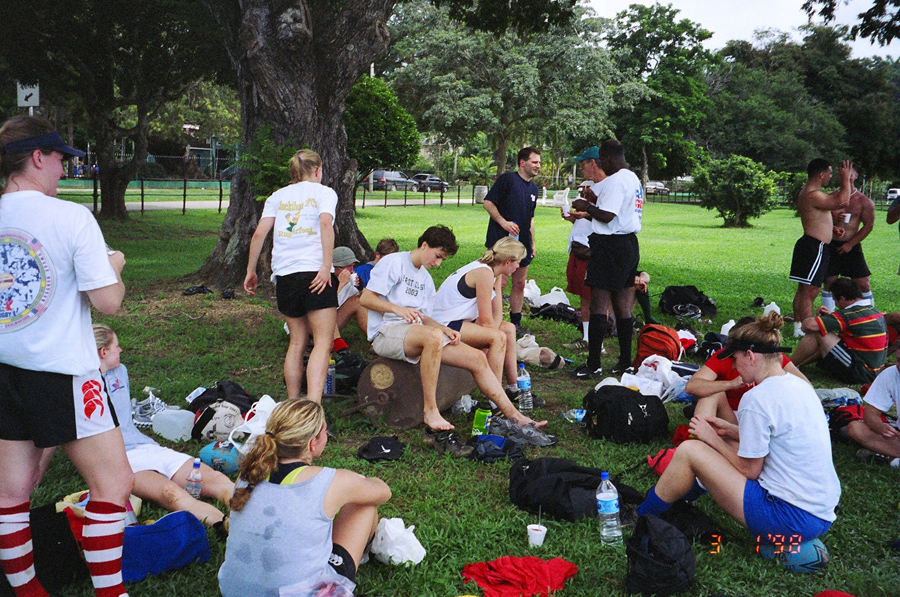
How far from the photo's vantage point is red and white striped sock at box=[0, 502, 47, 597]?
2611 mm

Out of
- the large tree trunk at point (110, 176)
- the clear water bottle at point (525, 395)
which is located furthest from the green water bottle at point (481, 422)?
the large tree trunk at point (110, 176)

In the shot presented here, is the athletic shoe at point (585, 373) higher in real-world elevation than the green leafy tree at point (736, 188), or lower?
lower

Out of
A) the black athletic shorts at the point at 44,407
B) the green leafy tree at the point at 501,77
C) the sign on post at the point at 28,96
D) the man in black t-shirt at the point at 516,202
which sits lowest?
the black athletic shorts at the point at 44,407

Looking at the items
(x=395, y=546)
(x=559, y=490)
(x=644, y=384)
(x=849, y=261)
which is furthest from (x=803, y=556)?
(x=849, y=261)

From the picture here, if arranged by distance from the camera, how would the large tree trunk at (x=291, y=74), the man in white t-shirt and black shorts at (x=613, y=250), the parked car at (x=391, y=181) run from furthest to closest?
the parked car at (x=391, y=181)
the large tree trunk at (x=291, y=74)
the man in white t-shirt and black shorts at (x=613, y=250)

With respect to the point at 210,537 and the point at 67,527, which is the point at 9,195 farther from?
the point at 210,537

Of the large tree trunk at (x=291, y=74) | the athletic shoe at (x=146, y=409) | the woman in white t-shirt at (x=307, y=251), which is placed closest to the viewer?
the woman in white t-shirt at (x=307, y=251)

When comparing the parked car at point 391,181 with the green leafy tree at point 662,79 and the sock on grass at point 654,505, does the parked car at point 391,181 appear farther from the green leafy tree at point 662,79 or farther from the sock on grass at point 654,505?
the sock on grass at point 654,505

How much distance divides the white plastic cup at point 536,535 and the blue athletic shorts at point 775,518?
0.94m

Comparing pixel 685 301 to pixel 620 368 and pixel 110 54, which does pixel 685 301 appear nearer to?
pixel 620 368

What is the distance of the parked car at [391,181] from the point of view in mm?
39750

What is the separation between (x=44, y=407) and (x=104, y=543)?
0.56 metres

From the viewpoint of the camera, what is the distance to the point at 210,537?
3.53 meters

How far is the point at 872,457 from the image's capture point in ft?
15.4
